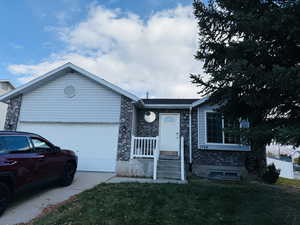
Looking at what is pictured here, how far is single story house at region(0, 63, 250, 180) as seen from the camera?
792cm

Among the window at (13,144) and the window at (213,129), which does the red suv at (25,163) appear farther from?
the window at (213,129)

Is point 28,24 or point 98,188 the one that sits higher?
point 28,24

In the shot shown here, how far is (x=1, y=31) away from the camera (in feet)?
31.0

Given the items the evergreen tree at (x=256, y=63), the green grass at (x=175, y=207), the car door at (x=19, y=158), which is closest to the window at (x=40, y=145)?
the car door at (x=19, y=158)

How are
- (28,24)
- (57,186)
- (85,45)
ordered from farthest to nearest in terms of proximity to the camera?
(85,45) < (28,24) < (57,186)

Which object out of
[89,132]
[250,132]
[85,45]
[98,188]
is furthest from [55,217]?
[85,45]

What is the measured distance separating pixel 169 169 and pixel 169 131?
2476mm

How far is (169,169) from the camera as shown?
7.25 m

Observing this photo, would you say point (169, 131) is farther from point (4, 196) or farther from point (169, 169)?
point (4, 196)

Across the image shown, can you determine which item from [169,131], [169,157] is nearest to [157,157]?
[169,157]

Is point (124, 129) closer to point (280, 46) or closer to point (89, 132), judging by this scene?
point (89, 132)

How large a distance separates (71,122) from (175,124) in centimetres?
541

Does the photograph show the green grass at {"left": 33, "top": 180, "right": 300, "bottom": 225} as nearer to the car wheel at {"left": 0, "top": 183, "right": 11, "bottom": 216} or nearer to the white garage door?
the car wheel at {"left": 0, "top": 183, "right": 11, "bottom": 216}

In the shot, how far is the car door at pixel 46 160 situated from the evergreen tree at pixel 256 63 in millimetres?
4761
